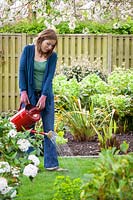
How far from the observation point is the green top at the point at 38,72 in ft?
26.2

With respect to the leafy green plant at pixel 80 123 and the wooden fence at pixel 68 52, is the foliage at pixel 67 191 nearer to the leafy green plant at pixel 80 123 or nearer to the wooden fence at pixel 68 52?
the leafy green plant at pixel 80 123

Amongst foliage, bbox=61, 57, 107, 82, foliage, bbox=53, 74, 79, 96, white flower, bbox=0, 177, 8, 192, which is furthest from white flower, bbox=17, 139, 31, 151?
foliage, bbox=61, 57, 107, 82

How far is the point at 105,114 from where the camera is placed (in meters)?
10.3

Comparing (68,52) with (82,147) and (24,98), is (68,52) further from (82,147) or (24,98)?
(24,98)

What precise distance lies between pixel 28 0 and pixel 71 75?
4930mm

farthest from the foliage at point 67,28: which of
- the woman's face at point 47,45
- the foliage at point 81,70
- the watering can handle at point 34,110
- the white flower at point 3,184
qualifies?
the white flower at point 3,184

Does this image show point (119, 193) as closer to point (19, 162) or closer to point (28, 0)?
point (19, 162)

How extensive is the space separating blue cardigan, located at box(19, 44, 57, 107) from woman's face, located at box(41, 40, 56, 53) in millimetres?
149

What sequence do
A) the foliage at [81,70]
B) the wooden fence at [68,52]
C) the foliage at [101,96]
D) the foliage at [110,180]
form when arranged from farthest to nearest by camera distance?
the wooden fence at [68,52]
the foliage at [81,70]
the foliage at [101,96]
the foliage at [110,180]

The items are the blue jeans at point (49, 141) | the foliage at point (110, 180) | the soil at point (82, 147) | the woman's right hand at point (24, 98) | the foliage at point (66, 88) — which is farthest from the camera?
the foliage at point (66, 88)

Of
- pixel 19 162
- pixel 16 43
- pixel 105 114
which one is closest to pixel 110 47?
pixel 16 43

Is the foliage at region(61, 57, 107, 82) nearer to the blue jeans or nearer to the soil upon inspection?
the soil

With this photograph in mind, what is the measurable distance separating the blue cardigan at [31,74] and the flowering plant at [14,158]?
7.19 feet

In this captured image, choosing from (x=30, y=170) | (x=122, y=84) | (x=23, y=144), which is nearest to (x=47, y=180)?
(x=23, y=144)
